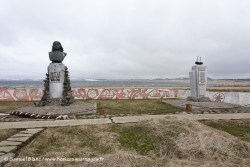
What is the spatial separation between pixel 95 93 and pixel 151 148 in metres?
20.3

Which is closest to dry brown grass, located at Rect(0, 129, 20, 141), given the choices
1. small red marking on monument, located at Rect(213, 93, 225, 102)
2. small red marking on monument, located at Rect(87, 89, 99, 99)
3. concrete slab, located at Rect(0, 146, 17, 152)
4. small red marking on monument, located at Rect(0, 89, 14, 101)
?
concrete slab, located at Rect(0, 146, 17, 152)

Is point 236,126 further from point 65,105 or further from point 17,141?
point 65,105

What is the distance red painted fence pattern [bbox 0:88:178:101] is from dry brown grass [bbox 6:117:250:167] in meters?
17.6

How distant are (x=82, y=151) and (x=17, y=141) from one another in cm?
279

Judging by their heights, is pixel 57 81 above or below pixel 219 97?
above

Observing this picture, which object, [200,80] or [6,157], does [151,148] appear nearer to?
[6,157]

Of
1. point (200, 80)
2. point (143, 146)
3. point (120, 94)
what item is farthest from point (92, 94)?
point (143, 146)

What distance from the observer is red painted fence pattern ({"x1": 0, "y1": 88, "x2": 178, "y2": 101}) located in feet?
75.3

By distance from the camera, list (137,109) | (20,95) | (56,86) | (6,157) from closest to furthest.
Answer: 1. (6,157)
2. (137,109)
3. (56,86)
4. (20,95)

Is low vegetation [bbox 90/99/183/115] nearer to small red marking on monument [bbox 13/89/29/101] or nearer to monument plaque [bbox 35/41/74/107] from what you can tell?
monument plaque [bbox 35/41/74/107]

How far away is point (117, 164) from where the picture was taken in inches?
178

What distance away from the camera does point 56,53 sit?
51.9 feet

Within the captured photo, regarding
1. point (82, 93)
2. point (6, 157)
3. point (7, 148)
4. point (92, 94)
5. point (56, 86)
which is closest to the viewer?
point (6, 157)

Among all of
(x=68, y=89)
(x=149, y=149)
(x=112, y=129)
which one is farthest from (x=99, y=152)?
(x=68, y=89)
